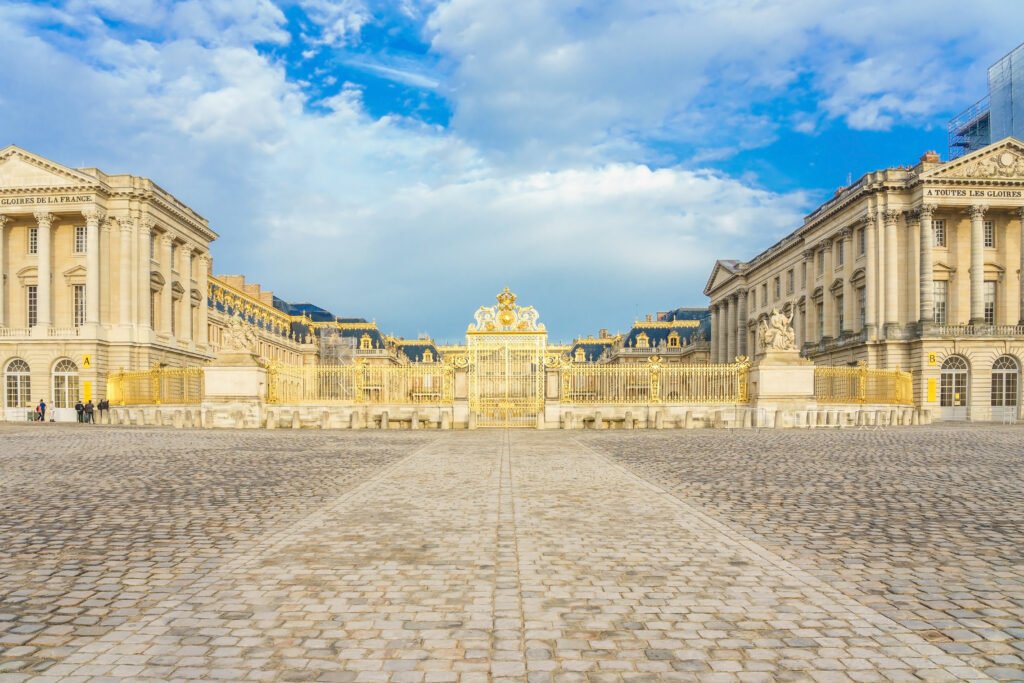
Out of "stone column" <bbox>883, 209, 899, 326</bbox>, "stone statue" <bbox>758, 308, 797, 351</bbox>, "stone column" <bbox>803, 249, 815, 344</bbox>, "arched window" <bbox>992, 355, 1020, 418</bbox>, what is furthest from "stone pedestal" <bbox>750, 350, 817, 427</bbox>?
"stone column" <bbox>803, 249, 815, 344</bbox>

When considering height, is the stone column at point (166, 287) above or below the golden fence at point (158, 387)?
above

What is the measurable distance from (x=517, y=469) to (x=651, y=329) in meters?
82.8

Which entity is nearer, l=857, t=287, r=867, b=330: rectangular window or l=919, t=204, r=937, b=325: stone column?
l=919, t=204, r=937, b=325: stone column

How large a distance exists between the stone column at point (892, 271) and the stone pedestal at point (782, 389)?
23.4 metres

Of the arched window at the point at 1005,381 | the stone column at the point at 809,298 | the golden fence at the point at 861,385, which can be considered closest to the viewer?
the golden fence at the point at 861,385

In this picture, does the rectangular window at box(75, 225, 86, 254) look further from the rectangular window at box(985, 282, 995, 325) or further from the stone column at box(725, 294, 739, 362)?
the rectangular window at box(985, 282, 995, 325)

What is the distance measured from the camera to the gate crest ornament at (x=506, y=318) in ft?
93.8

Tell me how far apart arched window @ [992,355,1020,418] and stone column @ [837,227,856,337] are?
28.3 feet

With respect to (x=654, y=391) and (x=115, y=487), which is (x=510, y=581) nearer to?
(x=115, y=487)

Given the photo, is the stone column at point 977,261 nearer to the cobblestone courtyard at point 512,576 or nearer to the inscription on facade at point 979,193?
the inscription on facade at point 979,193

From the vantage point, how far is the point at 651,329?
94938mm

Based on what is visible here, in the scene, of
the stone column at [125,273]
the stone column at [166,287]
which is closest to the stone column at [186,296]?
the stone column at [166,287]

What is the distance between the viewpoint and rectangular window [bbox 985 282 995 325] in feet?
157

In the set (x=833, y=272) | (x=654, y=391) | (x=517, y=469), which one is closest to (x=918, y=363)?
(x=833, y=272)
